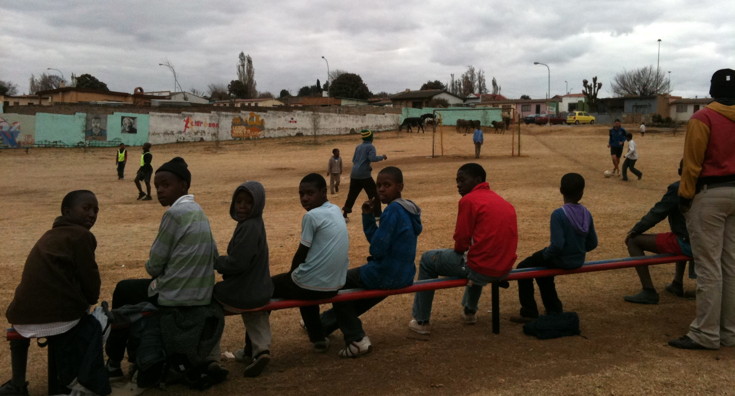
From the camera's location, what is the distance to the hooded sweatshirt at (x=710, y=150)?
14.3 ft

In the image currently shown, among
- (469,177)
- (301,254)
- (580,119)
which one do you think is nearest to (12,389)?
(301,254)

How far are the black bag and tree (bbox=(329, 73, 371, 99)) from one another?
76.5 m

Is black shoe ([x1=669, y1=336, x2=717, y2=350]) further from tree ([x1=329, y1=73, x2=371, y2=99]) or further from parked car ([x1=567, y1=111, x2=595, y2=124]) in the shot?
tree ([x1=329, y1=73, x2=371, y2=99])

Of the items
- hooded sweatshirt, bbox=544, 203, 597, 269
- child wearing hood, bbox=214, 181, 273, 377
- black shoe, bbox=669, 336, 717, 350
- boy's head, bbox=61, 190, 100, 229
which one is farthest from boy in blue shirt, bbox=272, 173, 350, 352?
black shoe, bbox=669, 336, 717, 350

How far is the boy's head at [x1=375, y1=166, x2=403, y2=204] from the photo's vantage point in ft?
15.1

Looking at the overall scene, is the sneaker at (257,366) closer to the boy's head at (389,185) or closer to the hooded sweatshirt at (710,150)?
the boy's head at (389,185)

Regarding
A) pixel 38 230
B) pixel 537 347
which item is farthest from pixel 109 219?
pixel 537 347

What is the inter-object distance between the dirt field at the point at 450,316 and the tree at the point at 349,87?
200ft

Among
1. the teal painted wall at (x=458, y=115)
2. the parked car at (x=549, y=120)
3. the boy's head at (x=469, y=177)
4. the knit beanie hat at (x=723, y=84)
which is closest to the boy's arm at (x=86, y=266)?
the boy's head at (x=469, y=177)

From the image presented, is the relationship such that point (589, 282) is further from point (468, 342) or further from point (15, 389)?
point (15, 389)

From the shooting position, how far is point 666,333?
4.84 m

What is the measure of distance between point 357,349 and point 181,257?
1504mm

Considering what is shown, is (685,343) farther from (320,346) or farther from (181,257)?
(181,257)

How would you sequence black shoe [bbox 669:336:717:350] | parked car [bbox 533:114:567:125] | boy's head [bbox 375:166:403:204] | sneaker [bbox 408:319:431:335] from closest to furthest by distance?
black shoe [bbox 669:336:717:350] < boy's head [bbox 375:166:403:204] < sneaker [bbox 408:319:431:335] < parked car [bbox 533:114:567:125]
